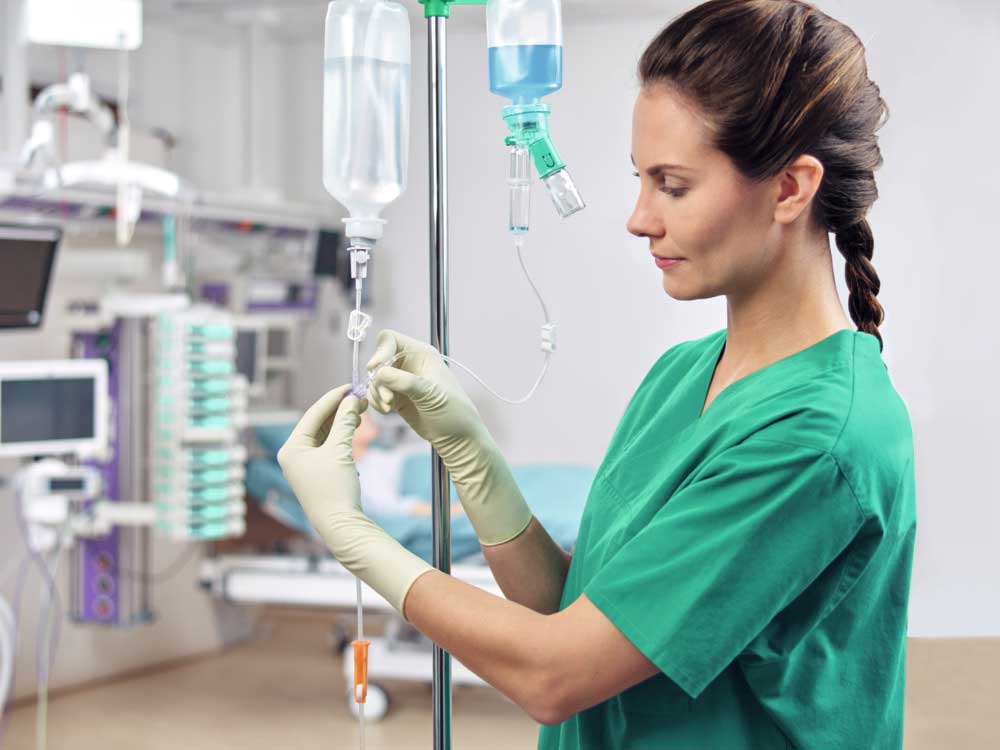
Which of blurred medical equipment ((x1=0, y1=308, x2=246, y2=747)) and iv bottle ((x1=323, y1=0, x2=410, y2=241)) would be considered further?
blurred medical equipment ((x1=0, y1=308, x2=246, y2=747))

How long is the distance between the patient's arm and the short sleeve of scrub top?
0.28 m

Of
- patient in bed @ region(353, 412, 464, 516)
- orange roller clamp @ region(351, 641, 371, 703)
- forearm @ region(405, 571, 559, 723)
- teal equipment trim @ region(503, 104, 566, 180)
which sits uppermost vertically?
teal equipment trim @ region(503, 104, 566, 180)

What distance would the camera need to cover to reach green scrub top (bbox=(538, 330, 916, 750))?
833mm

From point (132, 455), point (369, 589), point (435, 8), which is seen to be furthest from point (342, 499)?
point (132, 455)

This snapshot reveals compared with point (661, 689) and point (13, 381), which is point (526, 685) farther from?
point (13, 381)

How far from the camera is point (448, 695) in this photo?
1077 millimetres

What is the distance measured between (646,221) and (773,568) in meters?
0.31

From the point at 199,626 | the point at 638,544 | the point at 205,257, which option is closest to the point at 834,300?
the point at 638,544

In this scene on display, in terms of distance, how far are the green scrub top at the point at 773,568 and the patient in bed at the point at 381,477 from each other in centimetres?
282

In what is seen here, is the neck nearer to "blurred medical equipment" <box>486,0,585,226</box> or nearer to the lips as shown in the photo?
the lips

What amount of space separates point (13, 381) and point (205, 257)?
49.4 inches

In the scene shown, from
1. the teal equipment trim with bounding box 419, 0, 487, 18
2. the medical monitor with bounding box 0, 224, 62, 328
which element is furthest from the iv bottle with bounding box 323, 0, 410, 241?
the medical monitor with bounding box 0, 224, 62, 328

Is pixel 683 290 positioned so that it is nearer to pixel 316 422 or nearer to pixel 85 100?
pixel 316 422

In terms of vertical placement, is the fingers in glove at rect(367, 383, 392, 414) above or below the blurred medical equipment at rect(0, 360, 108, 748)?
above
